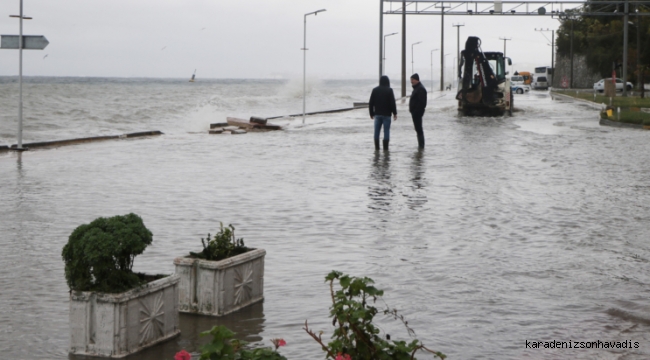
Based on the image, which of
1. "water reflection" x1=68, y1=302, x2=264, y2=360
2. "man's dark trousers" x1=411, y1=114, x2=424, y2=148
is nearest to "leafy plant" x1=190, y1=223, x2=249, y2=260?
"water reflection" x1=68, y1=302, x2=264, y2=360

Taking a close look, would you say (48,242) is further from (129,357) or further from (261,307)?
(129,357)

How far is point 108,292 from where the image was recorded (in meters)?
5.59

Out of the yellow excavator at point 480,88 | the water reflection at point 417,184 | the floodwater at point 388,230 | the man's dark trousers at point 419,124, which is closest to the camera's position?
the floodwater at point 388,230

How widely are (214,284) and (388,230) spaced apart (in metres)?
4.17

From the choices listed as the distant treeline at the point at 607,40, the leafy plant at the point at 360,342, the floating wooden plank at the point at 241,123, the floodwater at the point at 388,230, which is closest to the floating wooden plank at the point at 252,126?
the floating wooden plank at the point at 241,123

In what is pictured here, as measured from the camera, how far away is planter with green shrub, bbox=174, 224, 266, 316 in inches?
257

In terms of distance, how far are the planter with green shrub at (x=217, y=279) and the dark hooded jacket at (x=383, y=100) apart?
14.2 meters

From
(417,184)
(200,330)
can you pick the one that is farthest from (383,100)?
(200,330)

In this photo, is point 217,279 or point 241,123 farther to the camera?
point 241,123

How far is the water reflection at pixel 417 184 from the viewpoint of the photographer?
12602 mm

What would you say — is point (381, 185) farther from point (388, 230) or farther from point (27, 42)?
point (27, 42)

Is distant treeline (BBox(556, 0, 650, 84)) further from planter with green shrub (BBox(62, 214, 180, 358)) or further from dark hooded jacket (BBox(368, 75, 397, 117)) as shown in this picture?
planter with green shrub (BBox(62, 214, 180, 358))

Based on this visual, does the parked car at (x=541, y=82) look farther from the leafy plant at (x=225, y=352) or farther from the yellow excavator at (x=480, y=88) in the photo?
the leafy plant at (x=225, y=352)

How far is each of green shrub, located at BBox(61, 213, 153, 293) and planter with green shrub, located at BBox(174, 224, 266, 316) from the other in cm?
85
